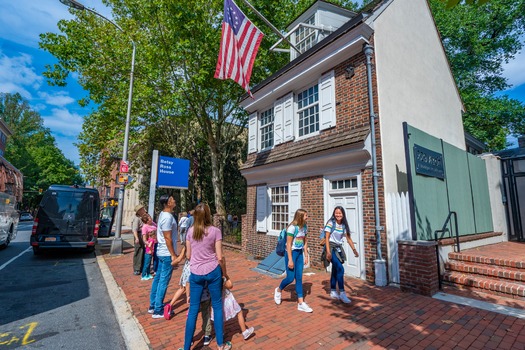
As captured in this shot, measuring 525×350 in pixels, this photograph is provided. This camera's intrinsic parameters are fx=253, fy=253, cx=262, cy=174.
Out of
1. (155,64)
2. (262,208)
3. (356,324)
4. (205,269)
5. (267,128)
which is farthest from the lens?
(155,64)

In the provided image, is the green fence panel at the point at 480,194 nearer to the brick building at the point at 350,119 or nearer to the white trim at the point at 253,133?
the brick building at the point at 350,119

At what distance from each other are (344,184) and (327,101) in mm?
2690

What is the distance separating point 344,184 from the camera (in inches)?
291

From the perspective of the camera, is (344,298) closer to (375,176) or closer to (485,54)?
(375,176)

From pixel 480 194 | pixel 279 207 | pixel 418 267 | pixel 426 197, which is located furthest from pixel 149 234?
pixel 480 194

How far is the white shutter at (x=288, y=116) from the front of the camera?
952 cm

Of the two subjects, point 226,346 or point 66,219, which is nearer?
point 226,346

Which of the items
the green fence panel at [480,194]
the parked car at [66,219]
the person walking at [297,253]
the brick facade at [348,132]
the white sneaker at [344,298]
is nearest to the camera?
the person walking at [297,253]

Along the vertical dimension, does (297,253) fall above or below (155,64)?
below

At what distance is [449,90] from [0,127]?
52833 mm

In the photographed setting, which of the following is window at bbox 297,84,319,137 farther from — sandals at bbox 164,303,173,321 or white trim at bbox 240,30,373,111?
sandals at bbox 164,303,173,321

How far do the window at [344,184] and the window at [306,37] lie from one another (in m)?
6.36

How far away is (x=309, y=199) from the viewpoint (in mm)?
8234

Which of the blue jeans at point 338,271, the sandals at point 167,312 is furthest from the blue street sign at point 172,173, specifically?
the blue jeans at point 338,271
